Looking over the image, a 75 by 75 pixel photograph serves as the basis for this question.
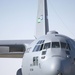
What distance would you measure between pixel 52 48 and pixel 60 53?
519 mm

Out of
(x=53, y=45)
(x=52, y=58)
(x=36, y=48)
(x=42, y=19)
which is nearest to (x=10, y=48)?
(x=42, y=19)

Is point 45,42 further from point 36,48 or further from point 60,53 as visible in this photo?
point 60,53

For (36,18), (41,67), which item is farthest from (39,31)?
(41,67)

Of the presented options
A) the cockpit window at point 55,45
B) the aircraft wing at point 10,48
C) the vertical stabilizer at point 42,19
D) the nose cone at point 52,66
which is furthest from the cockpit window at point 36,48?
the aircraft wing at point 10,48

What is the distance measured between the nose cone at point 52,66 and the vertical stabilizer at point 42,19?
12.1 m

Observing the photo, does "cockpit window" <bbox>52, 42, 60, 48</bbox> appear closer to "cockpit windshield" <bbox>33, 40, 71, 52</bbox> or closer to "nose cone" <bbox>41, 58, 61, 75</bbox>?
"cockpit windshield" <bbox>33, 40, 71, 52</bbox>

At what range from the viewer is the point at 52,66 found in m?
7.91

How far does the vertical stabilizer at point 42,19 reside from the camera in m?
20.5

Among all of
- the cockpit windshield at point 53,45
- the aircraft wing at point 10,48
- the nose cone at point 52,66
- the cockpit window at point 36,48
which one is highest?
the cockpit windshield at point 53,45

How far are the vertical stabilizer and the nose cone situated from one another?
1212 centimetres

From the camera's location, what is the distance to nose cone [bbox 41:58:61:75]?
7844 mm

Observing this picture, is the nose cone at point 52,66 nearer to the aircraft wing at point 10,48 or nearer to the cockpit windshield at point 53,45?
the cockpit windshield at point 53,45

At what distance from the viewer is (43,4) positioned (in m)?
21.7

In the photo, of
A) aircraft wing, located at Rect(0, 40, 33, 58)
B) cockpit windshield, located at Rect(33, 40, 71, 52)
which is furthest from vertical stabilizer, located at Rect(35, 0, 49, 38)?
cockpit windshield, located at Rect(33, 40, 71, 52)
